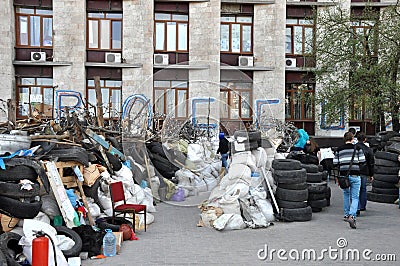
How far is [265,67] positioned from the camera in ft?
86.7

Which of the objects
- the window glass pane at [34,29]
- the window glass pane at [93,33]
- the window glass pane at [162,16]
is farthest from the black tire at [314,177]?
the window glass pane at [34,29]

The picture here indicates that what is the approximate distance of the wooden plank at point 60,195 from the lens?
7.95 m

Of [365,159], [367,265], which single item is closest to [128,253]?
[367,265]

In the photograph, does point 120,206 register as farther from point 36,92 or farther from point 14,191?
point 36,92

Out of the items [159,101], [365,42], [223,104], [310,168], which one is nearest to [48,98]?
[159,101]

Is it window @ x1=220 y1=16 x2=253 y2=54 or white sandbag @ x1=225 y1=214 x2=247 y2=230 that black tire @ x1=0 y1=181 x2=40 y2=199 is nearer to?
white sandbag @ x1=225 y1=214 x2=247 y2=230

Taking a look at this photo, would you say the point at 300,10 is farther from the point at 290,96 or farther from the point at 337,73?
the point at 337,73

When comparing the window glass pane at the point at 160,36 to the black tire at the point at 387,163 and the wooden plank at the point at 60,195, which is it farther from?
the wooden plank at the point at 60,195

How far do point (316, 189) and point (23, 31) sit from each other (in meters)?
19.9

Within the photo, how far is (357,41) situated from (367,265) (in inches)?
550

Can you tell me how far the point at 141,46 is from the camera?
1011 inches

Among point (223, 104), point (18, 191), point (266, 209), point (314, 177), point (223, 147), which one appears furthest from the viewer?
point (223, 147)

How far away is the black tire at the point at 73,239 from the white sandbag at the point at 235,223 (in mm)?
3007

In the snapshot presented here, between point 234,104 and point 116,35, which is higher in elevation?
point 116,35
